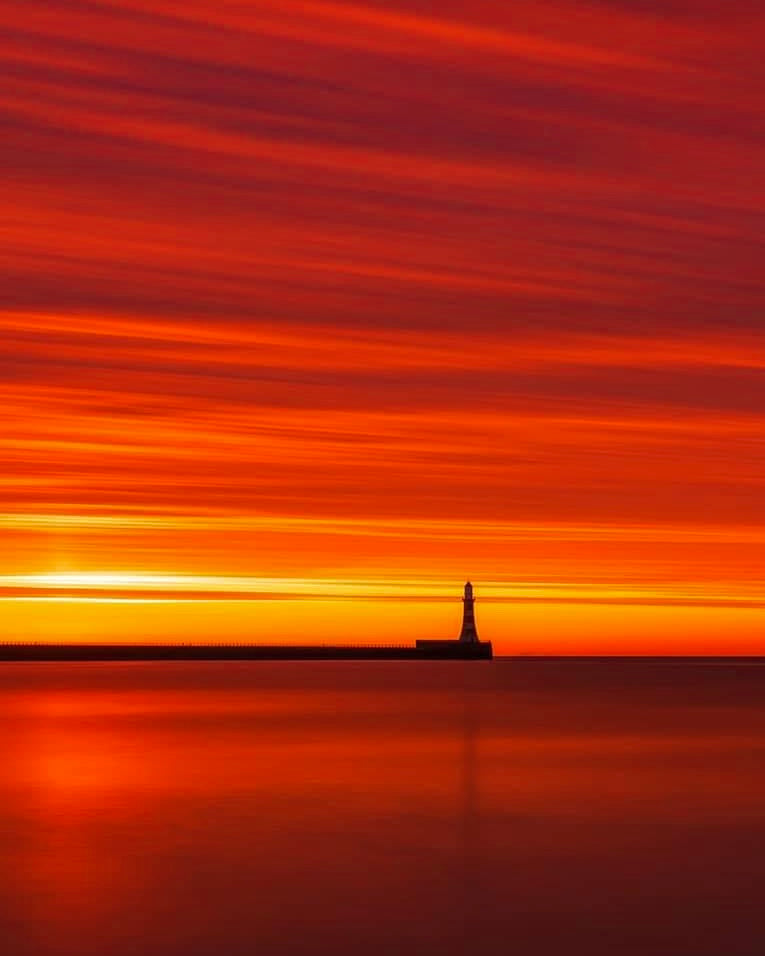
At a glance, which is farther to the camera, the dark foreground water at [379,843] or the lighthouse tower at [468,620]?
the lighthouse tower at [468,620]

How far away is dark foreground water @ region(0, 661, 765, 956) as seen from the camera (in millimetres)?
14625

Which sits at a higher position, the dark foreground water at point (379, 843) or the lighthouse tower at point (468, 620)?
the lighthouse tower at point (468, 620)

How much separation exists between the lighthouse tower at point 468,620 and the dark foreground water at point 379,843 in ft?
301

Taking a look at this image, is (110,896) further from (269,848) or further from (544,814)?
(544,814)

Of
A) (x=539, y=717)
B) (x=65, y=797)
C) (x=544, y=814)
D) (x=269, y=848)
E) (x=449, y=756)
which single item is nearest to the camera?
(x=269, y=848)

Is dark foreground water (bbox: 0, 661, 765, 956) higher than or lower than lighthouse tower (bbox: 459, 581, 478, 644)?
lower

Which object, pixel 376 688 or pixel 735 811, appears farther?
pixel 376 688

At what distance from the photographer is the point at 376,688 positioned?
99.7 meters

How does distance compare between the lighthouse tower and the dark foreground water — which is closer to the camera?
the dark foreground water

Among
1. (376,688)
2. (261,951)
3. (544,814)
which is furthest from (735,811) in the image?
(376,688)

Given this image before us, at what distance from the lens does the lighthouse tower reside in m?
140

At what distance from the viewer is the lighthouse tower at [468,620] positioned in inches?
5502

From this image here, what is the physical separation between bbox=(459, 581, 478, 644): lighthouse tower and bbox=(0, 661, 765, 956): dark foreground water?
91631 mm

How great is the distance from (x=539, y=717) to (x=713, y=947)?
47591mm
